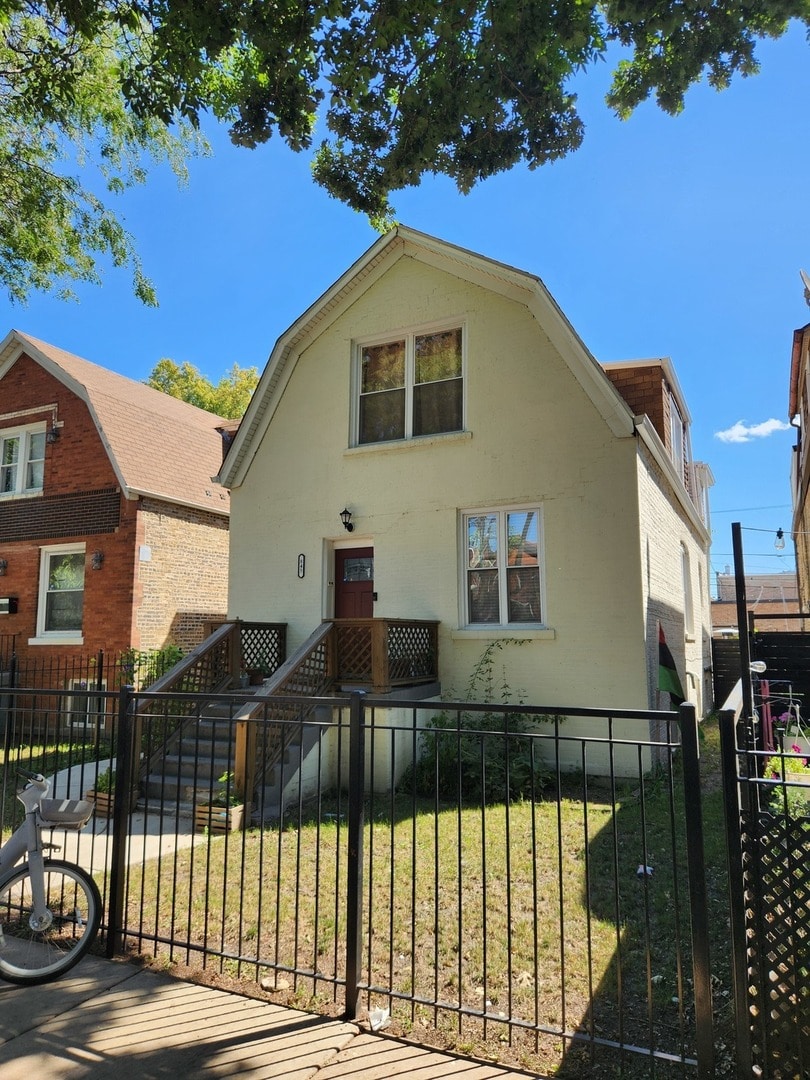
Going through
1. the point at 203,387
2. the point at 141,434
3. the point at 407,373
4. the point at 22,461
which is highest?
the point at 203,387

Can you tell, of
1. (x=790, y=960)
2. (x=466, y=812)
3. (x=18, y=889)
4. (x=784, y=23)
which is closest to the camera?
(x=790, y=960)

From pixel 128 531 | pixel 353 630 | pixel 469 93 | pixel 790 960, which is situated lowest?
pixel 790 960

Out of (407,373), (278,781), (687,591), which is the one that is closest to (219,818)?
(278,781)

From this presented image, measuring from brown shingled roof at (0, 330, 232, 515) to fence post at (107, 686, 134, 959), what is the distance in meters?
10.4

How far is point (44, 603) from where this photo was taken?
15250 mm

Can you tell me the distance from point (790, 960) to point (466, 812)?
4.98 m

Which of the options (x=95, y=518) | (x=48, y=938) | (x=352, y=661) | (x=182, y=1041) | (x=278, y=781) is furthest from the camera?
(x=95, y=518)

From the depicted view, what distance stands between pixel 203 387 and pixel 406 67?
26810mm

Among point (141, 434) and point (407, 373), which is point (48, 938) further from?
point (141, 434)

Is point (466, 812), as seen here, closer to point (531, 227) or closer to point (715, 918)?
point (715, 918)

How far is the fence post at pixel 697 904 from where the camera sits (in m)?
2.76

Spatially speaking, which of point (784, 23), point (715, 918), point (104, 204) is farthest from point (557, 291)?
point (715, 918)

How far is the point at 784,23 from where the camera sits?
571cm

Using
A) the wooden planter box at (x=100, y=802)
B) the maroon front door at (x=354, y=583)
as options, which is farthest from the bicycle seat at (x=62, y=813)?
the maroon front door at (x=354, y=583)
